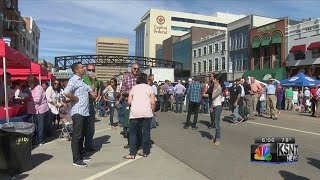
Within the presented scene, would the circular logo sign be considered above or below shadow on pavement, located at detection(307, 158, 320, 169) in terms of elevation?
above

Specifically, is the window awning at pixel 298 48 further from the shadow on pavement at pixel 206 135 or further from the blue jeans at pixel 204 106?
the shadow on pavement at pixel 206 135

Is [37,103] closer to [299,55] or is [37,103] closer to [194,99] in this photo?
[194,99]

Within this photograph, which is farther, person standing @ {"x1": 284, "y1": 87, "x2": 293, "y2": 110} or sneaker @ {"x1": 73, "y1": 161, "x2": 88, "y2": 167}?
person standing @ {"x1": 284, "y1": 87, "x2": 293, "y2": 110}

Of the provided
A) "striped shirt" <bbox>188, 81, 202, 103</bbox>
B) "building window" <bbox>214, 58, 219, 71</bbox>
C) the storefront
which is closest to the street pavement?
"striped shirt" <bbox>188, 81, 202, 103</bbox>

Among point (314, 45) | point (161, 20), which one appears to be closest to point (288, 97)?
point (314, 45)

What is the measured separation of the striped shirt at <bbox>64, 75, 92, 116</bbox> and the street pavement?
1.06m

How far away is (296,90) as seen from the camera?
29109 mm

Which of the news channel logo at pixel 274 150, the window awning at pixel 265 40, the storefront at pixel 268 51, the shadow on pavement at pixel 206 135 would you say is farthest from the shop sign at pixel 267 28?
the news channel logo at pixel 274 150

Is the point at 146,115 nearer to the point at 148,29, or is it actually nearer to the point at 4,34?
the point at 4,34

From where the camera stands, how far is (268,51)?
4797 centimetres

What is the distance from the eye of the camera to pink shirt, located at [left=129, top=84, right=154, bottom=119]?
847 centimetres

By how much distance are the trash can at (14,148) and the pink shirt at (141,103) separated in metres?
2.22

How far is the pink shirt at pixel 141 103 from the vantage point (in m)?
8.47

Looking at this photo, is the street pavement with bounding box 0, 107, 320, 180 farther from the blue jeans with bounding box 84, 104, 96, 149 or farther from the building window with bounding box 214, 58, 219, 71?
the building window with bounding box 214, 58, 219, 71
